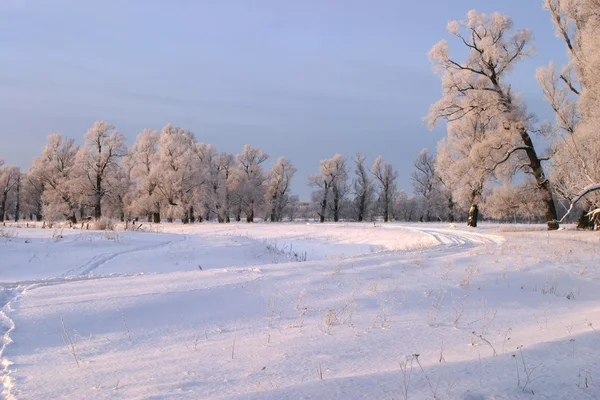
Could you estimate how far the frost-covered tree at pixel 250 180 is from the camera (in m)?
59.5

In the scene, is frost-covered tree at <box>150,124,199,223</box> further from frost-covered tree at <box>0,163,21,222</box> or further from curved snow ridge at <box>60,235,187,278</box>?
frost-covered tree at <box>0,163,21,222</box>

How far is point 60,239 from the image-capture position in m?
16.4

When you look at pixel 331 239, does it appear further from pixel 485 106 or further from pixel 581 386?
pixel 581 386

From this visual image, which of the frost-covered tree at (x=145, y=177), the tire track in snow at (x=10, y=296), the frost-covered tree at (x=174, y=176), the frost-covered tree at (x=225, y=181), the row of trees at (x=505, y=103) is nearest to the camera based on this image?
the tire track in snow at (x=10, y=296)

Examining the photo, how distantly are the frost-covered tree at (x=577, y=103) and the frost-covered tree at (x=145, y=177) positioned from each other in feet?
128

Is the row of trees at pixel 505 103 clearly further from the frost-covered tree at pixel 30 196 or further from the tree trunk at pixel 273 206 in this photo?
the frost-covered tree at pixel 30 196

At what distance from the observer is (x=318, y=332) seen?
486 centimetres

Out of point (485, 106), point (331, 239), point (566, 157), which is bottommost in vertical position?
point (331, 239)

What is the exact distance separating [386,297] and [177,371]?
4100 millimetres

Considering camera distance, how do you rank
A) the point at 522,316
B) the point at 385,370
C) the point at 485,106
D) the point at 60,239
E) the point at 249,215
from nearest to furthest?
the point at 385,370
the point at 522,316
the point at 60,239
the point at 485,106
the point at 249,215

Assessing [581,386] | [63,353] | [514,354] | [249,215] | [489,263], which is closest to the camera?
[581,386]

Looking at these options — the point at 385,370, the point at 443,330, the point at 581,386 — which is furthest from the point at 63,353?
the point at 581,386

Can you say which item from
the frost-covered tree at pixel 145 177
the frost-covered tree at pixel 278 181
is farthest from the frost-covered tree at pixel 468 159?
the frost-covered tree at pixel 278 181

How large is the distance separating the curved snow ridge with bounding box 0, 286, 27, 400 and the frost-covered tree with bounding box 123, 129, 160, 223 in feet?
135
